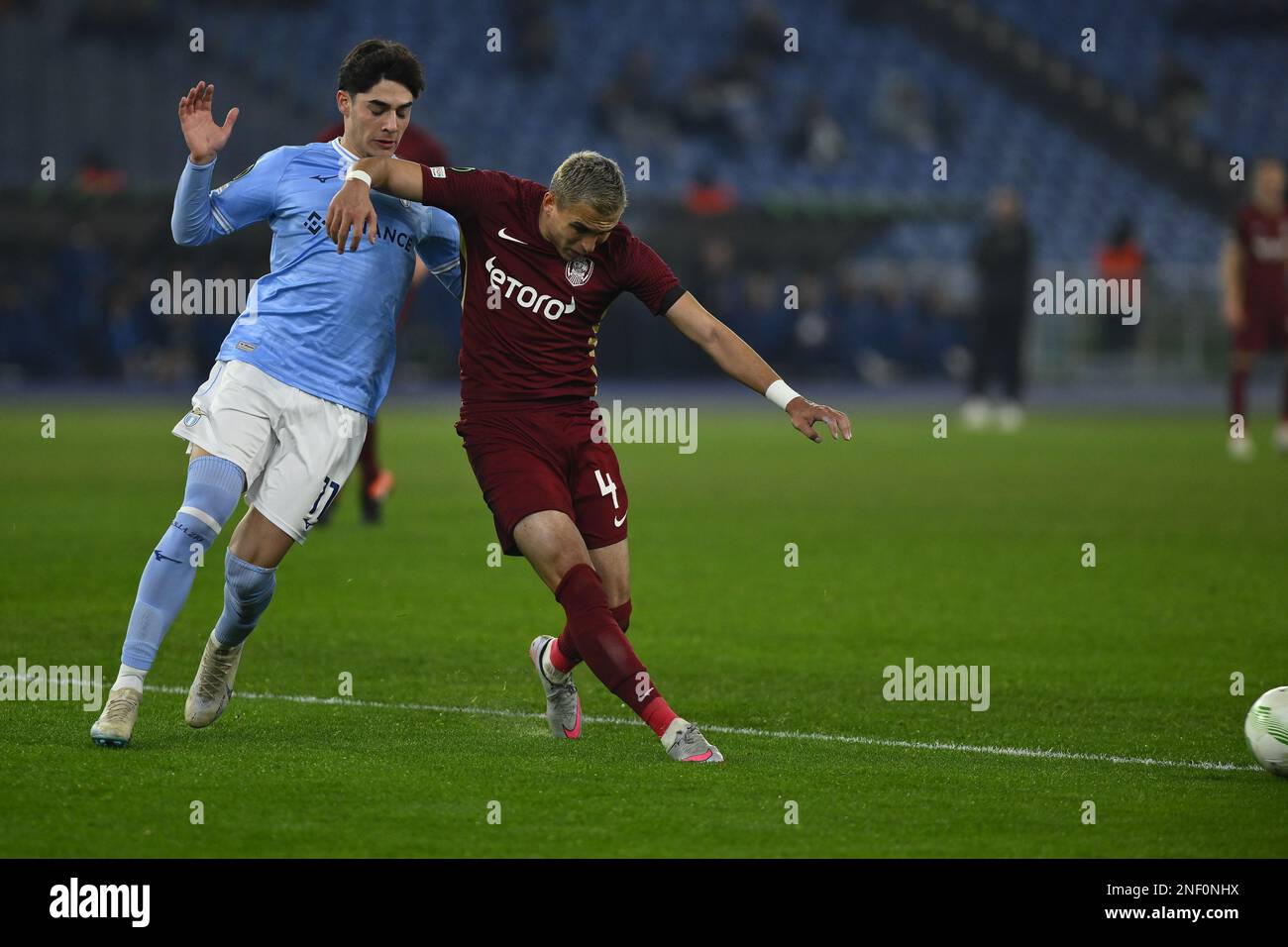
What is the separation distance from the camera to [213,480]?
6.47 m

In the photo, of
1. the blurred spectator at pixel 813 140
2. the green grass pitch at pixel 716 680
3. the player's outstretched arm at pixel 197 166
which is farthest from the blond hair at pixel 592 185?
the blurred spectator at pixel 813 140

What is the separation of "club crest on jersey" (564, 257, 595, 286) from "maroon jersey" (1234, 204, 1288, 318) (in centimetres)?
1419

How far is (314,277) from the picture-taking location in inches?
267

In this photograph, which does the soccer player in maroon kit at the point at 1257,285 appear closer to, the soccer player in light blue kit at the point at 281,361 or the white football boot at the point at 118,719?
the soccer player in light blue kit at the point at 281,361

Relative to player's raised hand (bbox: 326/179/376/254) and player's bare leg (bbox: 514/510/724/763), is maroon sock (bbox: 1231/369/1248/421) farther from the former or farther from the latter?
player's raised hand (bbox: 326/179/376/254)

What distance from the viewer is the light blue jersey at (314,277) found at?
6.71 meters

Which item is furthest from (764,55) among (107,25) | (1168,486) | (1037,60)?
(1168,486)

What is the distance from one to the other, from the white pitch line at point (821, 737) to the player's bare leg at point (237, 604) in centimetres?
66

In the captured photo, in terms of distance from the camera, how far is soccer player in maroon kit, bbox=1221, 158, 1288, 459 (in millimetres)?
19281

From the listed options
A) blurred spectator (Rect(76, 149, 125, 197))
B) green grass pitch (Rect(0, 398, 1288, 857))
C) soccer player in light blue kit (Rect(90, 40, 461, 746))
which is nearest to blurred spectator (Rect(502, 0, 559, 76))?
blurred spectator (Rect(76, 149, 125, 197))

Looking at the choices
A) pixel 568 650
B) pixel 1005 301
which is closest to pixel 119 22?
pixel 1005 301

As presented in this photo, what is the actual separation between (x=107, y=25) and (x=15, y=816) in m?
28.7

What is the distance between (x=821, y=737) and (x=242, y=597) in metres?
2.09

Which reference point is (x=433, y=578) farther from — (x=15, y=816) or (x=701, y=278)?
(x=701, y=278)
